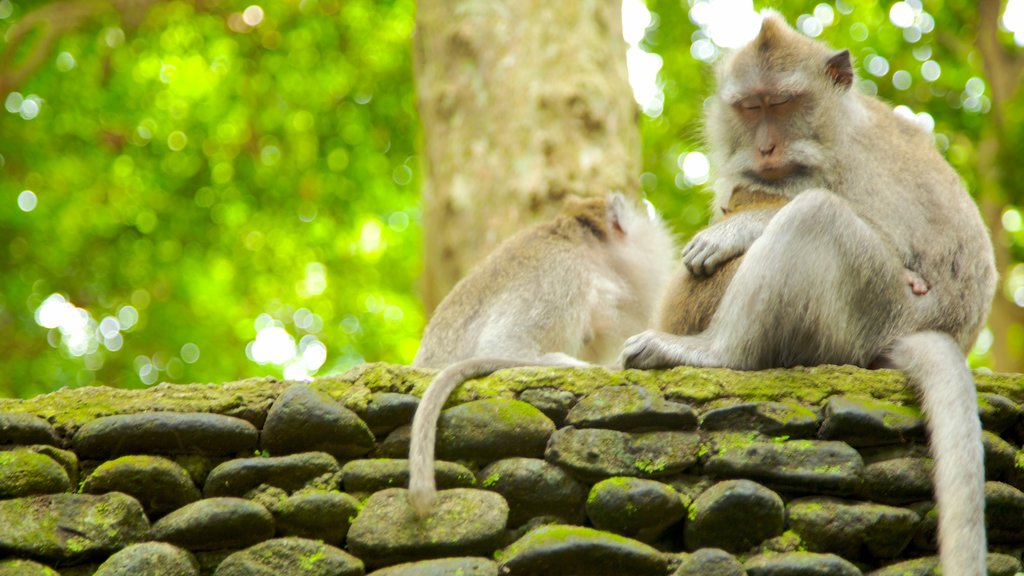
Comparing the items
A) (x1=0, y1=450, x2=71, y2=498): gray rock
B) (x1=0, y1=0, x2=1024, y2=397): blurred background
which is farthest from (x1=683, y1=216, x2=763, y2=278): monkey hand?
(x1=0, y1=0, x2=1024, y2=397): blurred background

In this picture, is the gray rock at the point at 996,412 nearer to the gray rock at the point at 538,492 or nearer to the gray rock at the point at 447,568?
the gray rock at the point at 538,492

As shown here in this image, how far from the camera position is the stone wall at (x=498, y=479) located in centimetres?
331

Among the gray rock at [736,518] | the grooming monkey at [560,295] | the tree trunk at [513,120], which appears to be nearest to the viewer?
the gray rock at [736,518]

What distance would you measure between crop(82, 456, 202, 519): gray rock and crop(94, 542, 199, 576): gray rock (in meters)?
0.19

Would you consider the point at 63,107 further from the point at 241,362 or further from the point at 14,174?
the point at 241,362

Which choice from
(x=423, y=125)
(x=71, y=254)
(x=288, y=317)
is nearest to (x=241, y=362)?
(x=288, y=317)

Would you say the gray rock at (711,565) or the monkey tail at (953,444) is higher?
the monkey tail at (953,444)

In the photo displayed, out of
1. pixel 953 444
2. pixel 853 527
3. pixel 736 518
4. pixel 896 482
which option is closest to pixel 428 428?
pixel 736 518

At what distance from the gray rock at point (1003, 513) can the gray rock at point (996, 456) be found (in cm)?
11

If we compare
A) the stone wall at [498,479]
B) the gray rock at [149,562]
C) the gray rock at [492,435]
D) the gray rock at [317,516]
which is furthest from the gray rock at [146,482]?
the gray rock at [492,435]

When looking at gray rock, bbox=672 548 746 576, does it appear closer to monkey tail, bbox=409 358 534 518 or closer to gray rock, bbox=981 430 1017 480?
monkey tail, bbox=409 358 534 518

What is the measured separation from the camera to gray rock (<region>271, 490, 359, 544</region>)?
11.3 ft

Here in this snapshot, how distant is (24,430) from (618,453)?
1880 millimetres

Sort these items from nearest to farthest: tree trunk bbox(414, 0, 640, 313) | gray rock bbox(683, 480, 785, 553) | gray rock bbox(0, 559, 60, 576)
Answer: gray rock bbox(0, 559, 60, 576) → gray rock bbox(683, 480, 785, 553) → tree trunk bbox(414, 0, 640, 313)
